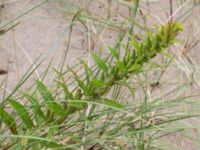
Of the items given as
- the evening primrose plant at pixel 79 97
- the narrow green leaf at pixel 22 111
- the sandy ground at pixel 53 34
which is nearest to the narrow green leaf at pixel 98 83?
the evening primrose plant at pixel 79 97

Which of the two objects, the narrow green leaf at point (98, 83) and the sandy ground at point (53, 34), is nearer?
the narrow green leaf at point (98, 83)

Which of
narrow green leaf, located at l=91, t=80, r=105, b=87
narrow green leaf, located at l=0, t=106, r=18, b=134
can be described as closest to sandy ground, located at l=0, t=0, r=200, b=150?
narrow green leaf, located at l=0, t=106, r=18, b=134

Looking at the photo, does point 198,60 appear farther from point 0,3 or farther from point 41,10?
point 0,3

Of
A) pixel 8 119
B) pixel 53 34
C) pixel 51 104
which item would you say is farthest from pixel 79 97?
pixel 53 34

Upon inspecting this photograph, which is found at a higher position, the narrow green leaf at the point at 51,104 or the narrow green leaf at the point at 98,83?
the narrow green leaf at the point at 98,83

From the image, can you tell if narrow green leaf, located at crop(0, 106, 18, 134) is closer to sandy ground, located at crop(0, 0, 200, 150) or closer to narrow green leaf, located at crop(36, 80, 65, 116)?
narrow green leaf, located at crop(36, 80, 65, 116)

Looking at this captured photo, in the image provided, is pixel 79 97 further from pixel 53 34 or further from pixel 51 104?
pixel 53 34

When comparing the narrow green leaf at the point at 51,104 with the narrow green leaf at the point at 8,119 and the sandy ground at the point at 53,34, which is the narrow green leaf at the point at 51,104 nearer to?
the narrow green leaf at the point at 8,119
